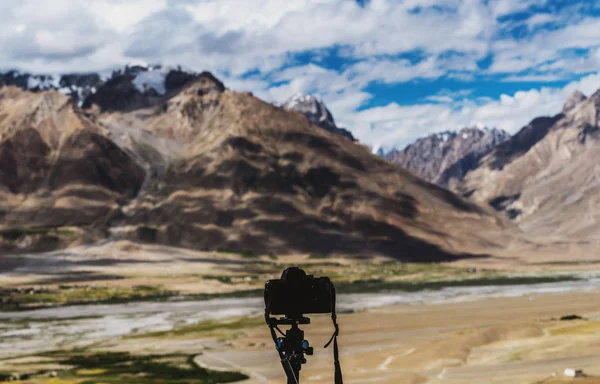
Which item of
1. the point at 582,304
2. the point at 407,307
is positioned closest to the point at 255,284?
the point at 407,307

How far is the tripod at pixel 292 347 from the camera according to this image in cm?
866

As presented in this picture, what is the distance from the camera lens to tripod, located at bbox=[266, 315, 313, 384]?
28.4 ft

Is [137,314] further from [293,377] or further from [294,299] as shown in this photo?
[293,377]

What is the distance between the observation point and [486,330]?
183ft

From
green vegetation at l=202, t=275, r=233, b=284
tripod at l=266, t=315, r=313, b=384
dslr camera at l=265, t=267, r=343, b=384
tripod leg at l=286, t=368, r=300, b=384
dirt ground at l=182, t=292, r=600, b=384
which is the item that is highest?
dslr camera at l=265, t=267, r=343, b=384

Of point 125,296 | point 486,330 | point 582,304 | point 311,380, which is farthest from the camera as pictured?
point 125,296

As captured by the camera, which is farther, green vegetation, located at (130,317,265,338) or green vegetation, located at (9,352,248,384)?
green vegetation, located at (130,317,265,338)

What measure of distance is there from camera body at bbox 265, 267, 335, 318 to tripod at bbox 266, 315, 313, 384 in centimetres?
9

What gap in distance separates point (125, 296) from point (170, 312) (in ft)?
103

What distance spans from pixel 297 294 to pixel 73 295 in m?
123

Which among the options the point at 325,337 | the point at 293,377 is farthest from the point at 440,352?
the point at 293,377

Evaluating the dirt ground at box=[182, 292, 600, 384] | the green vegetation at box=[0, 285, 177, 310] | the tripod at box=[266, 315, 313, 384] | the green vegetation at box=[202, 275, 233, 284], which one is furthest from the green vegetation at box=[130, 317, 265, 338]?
the green vegetation at box=[202, 275, 233, 284]

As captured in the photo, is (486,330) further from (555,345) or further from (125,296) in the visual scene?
(125,296)

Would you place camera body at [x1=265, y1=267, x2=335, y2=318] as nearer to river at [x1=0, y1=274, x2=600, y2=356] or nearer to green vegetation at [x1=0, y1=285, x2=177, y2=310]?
river at [x1=0, y1=274, x2=600, y2=356]
